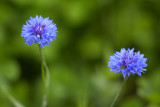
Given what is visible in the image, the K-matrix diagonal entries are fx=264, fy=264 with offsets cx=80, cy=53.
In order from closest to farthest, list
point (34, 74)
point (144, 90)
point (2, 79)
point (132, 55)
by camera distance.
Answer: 1. point (132, 55)
2. point (144, 90)
3. point (2, 79)
4. point (34, 74)

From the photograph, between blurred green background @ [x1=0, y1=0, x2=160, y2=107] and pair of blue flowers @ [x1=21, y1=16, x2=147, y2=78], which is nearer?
pair of blue flowers @ [x1=21, y1=16, x2=147, y2=78]

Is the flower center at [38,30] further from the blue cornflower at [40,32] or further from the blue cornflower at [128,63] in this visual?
the blue cornflower at [128,63]

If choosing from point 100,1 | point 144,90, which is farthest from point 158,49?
point 144,90

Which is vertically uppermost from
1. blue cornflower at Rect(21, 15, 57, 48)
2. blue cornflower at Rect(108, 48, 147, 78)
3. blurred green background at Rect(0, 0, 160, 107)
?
blurred green background at Rect(0, 0, 160, 107)

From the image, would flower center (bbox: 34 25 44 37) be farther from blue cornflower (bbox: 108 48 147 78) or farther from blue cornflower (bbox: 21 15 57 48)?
blue cornflower (bbox: 108 48 147 78)

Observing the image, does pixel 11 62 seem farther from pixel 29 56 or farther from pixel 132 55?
pixel 132 55

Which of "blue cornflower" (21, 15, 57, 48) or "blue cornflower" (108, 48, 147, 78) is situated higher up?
"blue cornflower" (21, 15, 57, 48)

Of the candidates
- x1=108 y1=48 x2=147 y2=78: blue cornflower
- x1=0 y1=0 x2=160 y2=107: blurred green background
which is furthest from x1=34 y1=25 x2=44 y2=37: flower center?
x1=0 y1=0 x2=160 y2=107: blurred green background

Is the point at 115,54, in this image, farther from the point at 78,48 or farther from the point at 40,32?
the point at 78,48
